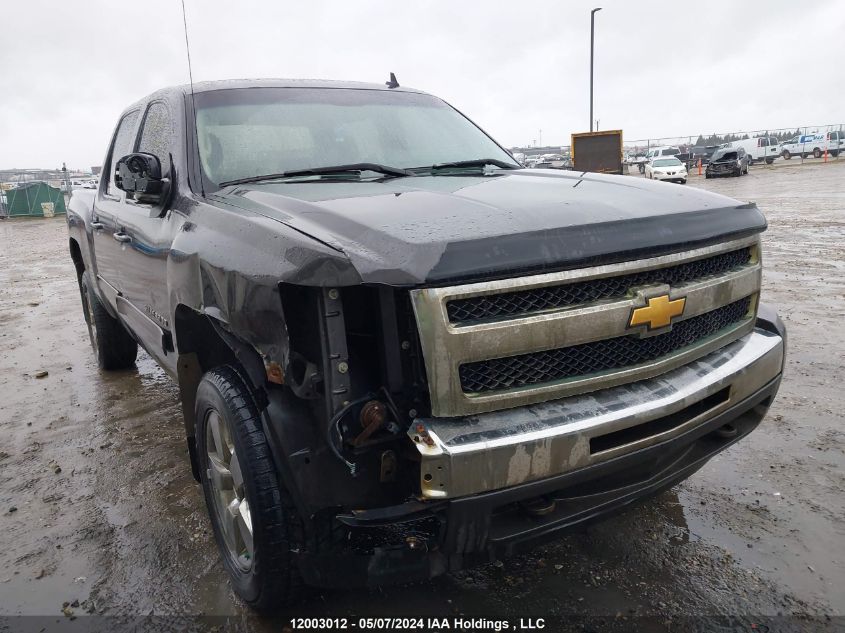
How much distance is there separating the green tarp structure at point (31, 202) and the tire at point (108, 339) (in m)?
25.7

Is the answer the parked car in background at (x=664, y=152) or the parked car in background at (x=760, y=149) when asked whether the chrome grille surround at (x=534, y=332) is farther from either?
the parked car in background at (x=760, y=149)

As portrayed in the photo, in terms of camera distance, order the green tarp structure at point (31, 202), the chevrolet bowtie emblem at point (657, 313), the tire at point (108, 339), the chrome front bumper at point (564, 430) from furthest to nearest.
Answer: the green tarp structure at point (31, 202) → the tire at point (108, 339) → the chevrolet bowtie emblem at point (657, 313) → the chrome front bumper at point (564, 430)

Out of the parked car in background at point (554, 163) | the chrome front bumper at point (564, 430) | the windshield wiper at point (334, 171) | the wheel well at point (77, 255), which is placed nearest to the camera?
the chrome front bumper at point (564, 430)

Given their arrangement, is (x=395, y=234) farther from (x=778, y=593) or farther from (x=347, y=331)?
(x=778, y=593)

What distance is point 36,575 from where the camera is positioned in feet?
8.89

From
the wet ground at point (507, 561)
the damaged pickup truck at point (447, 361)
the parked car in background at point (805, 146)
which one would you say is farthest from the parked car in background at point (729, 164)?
the damaged pickup truck at point (447, 361)

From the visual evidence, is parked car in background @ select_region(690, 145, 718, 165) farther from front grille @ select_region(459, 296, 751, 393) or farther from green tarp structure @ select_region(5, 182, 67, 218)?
front grille @ select_region(459, 296, 751, 393)

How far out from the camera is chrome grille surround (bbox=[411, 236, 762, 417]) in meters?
1.81

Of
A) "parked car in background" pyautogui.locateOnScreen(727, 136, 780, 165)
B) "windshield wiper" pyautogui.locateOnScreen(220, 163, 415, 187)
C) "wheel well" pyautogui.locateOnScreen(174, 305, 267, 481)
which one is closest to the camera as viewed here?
"wheel well" pyautogui.locateOnScreen(174, 305, 267, 481)

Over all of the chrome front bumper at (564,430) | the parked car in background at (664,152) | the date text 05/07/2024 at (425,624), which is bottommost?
the date text 05/07/2024 at (425,624)

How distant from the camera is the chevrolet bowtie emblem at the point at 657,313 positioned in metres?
2.06

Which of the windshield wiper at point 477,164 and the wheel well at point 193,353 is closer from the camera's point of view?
the wheel well at point 193,353

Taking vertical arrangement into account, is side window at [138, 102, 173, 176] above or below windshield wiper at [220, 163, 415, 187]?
above

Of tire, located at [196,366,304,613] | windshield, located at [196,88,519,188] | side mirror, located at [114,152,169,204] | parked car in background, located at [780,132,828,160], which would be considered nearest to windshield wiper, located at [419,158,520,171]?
windshield, located at [196,88,519,188]
